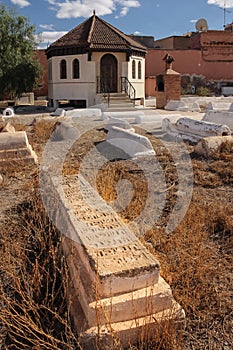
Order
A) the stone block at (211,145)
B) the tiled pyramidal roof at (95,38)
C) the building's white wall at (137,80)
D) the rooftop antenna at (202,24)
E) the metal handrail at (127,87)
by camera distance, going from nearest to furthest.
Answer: the stone block at (211,145), the tiled pyramidal roof at (95,38), the metal handrail at (127,87), the building's white wall at (137,80), the rooftop antenna at (202,24)

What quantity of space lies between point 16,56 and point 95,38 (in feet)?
14.3

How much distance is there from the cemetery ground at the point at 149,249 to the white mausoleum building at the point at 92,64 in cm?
1332

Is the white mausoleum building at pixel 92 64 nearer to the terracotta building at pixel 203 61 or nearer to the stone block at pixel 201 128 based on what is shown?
Answer: the terracotta building at pixel 203 61

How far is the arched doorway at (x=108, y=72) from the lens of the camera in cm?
1980

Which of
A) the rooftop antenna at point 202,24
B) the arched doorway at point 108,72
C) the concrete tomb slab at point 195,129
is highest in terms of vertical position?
the rooftop antenna at point 202,24

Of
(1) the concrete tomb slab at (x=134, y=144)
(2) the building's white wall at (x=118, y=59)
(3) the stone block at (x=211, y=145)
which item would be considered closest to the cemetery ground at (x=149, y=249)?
(3) the stone block at (x=211, y=145)

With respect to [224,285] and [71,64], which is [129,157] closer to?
[224,285]

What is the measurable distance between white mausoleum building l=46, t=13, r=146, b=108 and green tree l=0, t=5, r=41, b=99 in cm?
119

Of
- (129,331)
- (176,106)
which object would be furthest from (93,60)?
(129,331)

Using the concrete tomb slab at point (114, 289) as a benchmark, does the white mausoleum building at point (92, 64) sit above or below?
above

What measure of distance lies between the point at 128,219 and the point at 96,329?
213 centimetres

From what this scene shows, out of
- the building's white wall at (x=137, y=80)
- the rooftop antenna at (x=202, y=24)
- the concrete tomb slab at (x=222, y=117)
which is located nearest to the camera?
the concrete tomb slab at (x=222, y=117)

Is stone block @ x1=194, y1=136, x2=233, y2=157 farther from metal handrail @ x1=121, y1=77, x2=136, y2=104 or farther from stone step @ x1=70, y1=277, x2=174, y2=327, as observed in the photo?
metal handrail @ x1=121, y1=77, x2=136, y2=104

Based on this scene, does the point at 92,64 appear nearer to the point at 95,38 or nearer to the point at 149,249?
the point at 95,38
